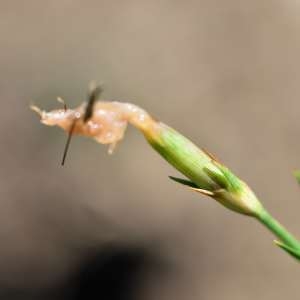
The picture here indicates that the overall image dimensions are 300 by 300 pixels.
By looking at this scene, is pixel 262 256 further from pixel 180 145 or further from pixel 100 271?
pixel 180 145

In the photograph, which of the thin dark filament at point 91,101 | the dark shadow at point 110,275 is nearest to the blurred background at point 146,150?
the dark shadow at point 110,275

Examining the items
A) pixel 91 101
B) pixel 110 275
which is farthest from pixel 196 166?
pixel 110 275

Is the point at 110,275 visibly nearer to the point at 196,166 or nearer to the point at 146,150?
the point at 146,150

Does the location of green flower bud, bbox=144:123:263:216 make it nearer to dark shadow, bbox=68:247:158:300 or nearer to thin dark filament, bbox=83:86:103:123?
thin dark filament, bbox=83:86:103:123

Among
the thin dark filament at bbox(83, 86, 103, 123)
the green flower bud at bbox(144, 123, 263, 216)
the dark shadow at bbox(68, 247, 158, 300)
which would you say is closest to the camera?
the thin dark filament at bbox(83, 86, 103, 123)

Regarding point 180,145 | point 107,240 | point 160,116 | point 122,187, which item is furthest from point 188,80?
point 180,145

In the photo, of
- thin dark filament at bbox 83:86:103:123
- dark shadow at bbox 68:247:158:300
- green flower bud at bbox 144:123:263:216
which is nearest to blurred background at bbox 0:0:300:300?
dark shadow at bbox 68:247:158:300

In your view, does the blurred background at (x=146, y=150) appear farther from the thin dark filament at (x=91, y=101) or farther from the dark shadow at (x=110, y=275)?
the thin dark filament at (x=91, y=101)

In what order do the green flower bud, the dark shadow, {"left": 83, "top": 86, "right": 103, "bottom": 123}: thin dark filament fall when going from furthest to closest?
the dark shadow → the green flower bud → {"left": 83, "top": 86, "right": 103, "bottom": 123}: thin dark filament

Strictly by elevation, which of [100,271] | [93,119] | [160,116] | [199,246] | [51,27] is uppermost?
[51,27]
